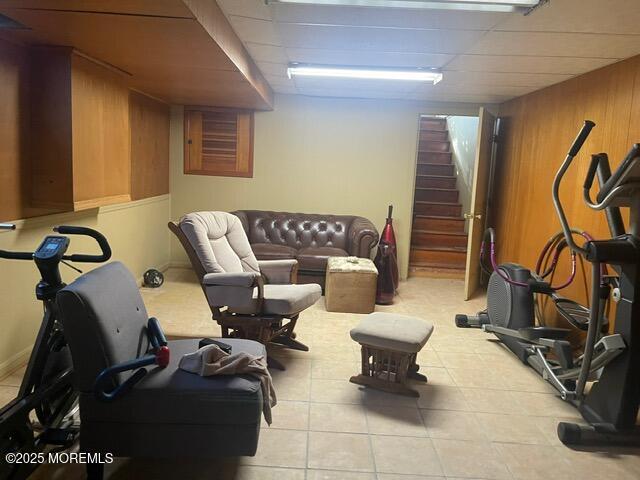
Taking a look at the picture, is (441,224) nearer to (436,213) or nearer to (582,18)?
(436,213)

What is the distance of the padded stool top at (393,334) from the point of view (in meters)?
2.91

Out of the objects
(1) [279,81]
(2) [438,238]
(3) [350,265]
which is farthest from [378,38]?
(2) [438,238]

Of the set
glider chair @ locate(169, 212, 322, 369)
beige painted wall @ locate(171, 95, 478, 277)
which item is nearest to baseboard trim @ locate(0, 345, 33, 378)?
glider chair @ locate(169, 212, 322, 369)

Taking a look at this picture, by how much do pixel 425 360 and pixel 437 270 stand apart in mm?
3061

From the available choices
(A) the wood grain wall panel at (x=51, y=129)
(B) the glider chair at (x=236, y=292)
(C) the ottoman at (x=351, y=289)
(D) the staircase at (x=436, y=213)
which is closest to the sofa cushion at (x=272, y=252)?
(C) the ottoman at (x=351, y=289)

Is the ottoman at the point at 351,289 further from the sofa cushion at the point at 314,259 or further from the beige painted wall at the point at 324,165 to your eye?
the beige painted wall at the point at 324,165

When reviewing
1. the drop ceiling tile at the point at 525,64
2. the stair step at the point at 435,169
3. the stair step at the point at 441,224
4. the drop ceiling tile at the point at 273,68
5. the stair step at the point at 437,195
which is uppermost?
the drop ceiling tile at the point at 273,68

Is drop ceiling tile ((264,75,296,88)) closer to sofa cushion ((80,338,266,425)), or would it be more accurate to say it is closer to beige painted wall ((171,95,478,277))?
beige painted wall ((171,95,478,277))

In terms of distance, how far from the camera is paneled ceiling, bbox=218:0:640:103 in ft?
8.85

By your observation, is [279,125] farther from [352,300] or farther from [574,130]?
[574,130]

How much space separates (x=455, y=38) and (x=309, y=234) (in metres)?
3.18

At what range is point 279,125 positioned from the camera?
6230 millimetres

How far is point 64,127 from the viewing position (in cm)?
314

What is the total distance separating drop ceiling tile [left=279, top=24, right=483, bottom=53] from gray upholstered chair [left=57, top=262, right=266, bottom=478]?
2.09 meters
